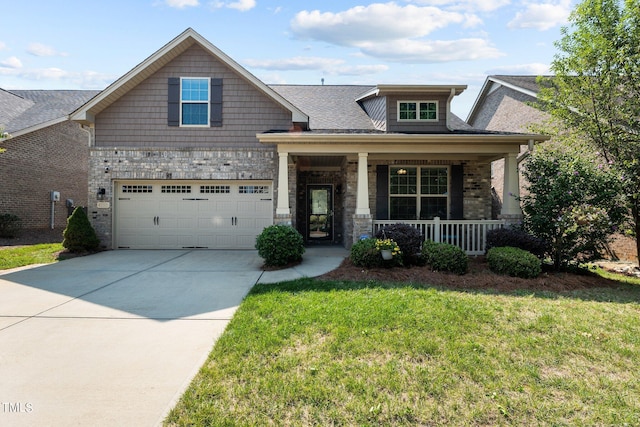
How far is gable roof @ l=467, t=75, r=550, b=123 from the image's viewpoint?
13828mm

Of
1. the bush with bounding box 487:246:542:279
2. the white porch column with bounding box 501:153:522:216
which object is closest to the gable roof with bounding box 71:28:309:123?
the white porch column with bounding box 501:153:522:216

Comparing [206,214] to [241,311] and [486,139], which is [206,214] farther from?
[486,139]

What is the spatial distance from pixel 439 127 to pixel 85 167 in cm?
1690

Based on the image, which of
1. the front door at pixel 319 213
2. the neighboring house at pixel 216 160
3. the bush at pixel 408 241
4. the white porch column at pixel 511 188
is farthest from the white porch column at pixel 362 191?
the white porch column at pixel 511 188

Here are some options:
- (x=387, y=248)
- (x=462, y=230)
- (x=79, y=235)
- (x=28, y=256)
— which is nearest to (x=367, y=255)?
(x=387, y=248)

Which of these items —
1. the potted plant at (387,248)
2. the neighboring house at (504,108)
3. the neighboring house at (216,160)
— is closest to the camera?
the potted plant at (387,248)

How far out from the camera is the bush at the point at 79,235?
9648mm

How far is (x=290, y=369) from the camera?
122 inches

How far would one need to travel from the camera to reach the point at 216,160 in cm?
1053

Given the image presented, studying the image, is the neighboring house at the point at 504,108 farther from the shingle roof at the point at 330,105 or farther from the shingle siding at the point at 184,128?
the shingle siding at the point at 184,128

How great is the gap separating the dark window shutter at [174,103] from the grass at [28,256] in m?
4.93

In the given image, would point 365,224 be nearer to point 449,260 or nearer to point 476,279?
point 449,260

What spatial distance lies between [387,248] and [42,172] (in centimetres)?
1543

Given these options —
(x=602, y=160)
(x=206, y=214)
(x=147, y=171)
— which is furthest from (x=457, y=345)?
(x=147, y=171)
